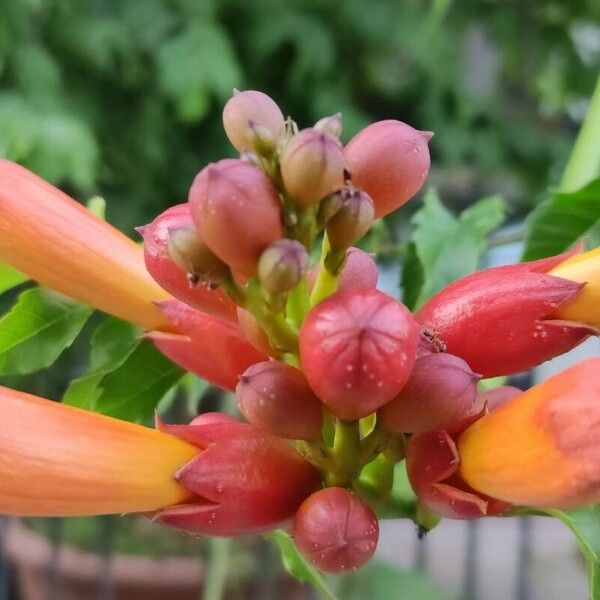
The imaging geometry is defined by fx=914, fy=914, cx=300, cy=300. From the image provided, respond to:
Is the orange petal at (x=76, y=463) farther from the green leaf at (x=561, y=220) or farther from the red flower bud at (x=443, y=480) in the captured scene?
the green leaf at (x=561, y=220)

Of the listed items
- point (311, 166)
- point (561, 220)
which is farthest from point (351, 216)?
point (561, 220)

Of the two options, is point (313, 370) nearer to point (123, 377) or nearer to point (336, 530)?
point (336, 530)

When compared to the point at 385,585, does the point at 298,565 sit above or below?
below

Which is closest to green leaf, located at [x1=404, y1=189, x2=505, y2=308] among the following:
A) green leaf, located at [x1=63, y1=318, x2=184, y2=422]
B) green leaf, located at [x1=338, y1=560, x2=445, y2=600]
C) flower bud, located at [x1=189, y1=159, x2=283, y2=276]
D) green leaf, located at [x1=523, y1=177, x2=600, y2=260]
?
green leaf, located at [x1=523, y1=177, x2=600, y2=260]

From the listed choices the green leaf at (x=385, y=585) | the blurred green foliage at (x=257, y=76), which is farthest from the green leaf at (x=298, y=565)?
the blurred green foliage at (x=257, y=76)

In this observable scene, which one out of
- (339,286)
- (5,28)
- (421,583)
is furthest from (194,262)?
(5,28)

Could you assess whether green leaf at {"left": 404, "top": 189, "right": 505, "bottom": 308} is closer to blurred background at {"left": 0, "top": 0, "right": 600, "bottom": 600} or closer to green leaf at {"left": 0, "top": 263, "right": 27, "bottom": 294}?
green leaf at {"left": 0, "top": 263, "right": 27, "bottom": 294}
